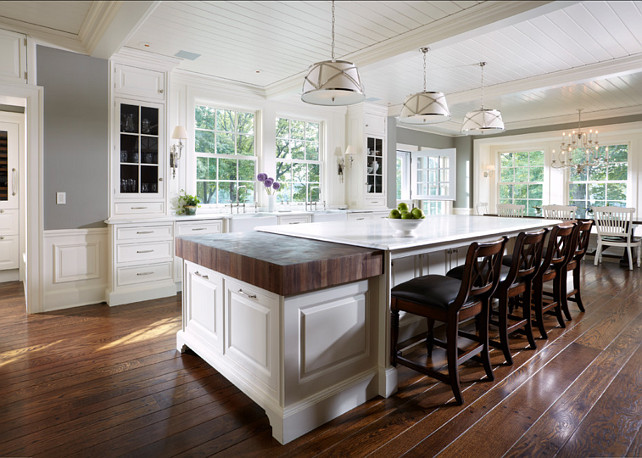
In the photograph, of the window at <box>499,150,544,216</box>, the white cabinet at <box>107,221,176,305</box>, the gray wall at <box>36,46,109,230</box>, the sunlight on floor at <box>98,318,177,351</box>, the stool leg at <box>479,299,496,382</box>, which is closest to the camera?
the stool leg at <box>479,299,496,382</box>

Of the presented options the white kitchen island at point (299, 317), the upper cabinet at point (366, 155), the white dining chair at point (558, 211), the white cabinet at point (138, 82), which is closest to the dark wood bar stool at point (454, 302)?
the white kitchen island at point (299, 317)

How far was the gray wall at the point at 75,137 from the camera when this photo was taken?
388cm

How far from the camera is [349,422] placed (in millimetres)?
2047

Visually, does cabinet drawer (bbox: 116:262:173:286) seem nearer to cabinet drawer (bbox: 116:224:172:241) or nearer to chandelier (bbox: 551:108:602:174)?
cabinet drawer (bbox: 116:224:172:241)

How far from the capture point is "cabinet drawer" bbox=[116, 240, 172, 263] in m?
4.23

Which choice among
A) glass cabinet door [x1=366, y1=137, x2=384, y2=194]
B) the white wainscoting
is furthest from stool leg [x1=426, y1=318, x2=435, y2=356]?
glass cabinet door [x1=366, y1=137, x2=384, y2=194]

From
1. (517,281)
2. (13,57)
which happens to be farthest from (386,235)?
(13,57)

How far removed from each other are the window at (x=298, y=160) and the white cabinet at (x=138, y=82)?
191 centimetres

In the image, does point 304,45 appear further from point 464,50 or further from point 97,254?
point 97,254

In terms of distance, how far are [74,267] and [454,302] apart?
12.2 ft

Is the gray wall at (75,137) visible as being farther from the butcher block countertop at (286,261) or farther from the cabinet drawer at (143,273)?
the butcher block countertop at (286,261)

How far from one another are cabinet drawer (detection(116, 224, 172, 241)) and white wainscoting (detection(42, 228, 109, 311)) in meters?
0.22

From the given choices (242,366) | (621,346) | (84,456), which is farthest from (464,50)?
(84,456)

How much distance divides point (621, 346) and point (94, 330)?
13.6ft
